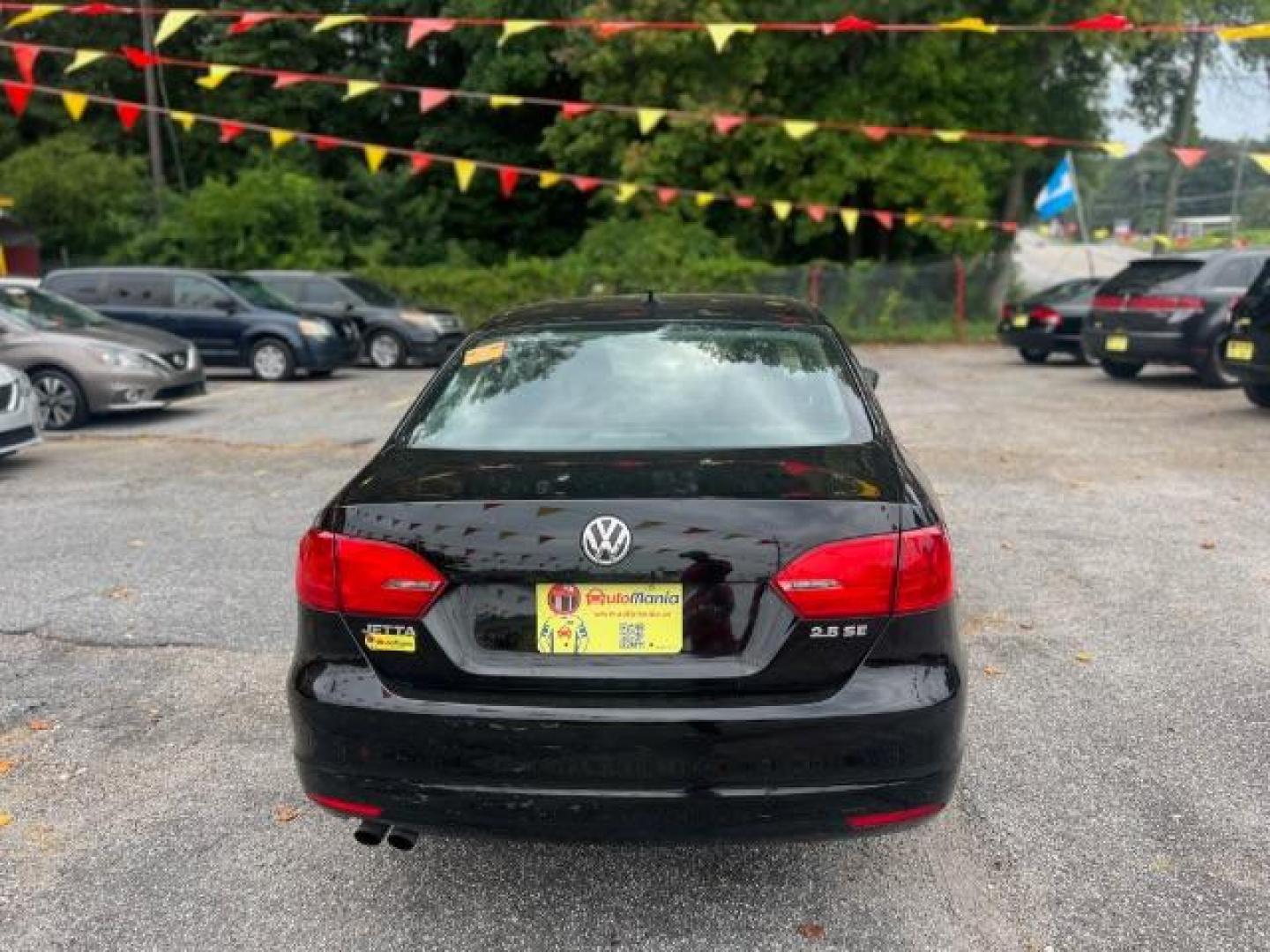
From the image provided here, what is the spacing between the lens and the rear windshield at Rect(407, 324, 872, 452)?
10.2 ft

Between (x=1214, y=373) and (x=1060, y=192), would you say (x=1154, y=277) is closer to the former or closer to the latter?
(x=1214, y=373)

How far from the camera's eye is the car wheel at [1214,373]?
13344mm

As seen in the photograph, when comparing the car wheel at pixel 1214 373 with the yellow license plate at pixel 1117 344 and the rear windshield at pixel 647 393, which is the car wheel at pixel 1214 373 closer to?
the yellow license plate at pixel 1117 344

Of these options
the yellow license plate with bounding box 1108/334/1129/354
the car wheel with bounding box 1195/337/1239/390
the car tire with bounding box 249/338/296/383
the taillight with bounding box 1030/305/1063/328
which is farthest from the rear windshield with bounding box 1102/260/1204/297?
the car tire with bounding box 249/338/296/383

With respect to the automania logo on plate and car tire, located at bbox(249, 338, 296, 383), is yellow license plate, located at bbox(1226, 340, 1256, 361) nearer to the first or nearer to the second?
the automania logo on plate

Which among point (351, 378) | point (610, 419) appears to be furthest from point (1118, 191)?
point (610, 419)

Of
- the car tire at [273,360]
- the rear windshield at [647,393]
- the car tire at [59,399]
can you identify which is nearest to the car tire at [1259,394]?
the rear windshield at [647,393]

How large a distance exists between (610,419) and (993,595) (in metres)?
3.16

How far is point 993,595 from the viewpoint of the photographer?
18.2 ft

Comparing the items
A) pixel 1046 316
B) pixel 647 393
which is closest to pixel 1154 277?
pixel 1046 316

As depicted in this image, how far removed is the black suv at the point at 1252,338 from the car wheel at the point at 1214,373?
2.39m

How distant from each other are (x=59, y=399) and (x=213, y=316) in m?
5.03

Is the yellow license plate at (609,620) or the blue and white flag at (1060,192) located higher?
the blue and white flag at (1060,192)

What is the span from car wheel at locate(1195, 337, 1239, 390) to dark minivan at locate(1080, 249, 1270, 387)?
1 centimetres
